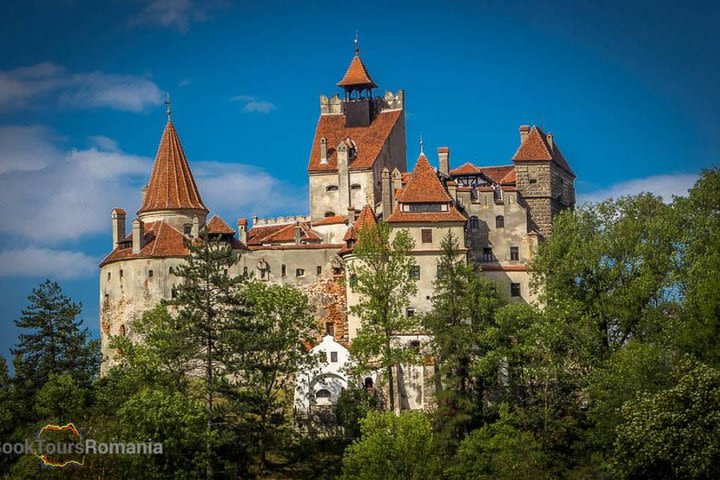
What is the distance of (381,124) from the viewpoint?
118812 millimetres

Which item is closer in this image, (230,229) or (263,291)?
(263,291)

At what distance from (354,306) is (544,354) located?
39.0ft

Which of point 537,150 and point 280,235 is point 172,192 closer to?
point 280,235

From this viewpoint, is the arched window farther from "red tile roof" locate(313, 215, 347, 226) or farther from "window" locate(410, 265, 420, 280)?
"red tile roof" locate(313, 215, 347, 226)

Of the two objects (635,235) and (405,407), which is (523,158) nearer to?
(635,235)

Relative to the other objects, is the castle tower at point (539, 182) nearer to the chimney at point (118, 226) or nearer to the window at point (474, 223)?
the window at point (474, 223)

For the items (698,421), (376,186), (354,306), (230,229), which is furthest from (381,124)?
(698,421)

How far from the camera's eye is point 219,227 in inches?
4281

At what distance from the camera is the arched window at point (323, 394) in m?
98.2

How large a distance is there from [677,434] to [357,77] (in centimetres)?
4963

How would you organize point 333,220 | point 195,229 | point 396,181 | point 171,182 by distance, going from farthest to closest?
point 171,182
point 333,220
point 195,229
point 396,181

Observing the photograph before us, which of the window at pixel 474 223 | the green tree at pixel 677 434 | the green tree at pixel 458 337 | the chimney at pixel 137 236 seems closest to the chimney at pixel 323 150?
the window at pixel 474 223

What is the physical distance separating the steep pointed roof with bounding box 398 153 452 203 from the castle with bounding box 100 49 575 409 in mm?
62

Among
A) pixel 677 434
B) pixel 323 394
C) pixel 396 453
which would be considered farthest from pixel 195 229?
pixel 677 434
